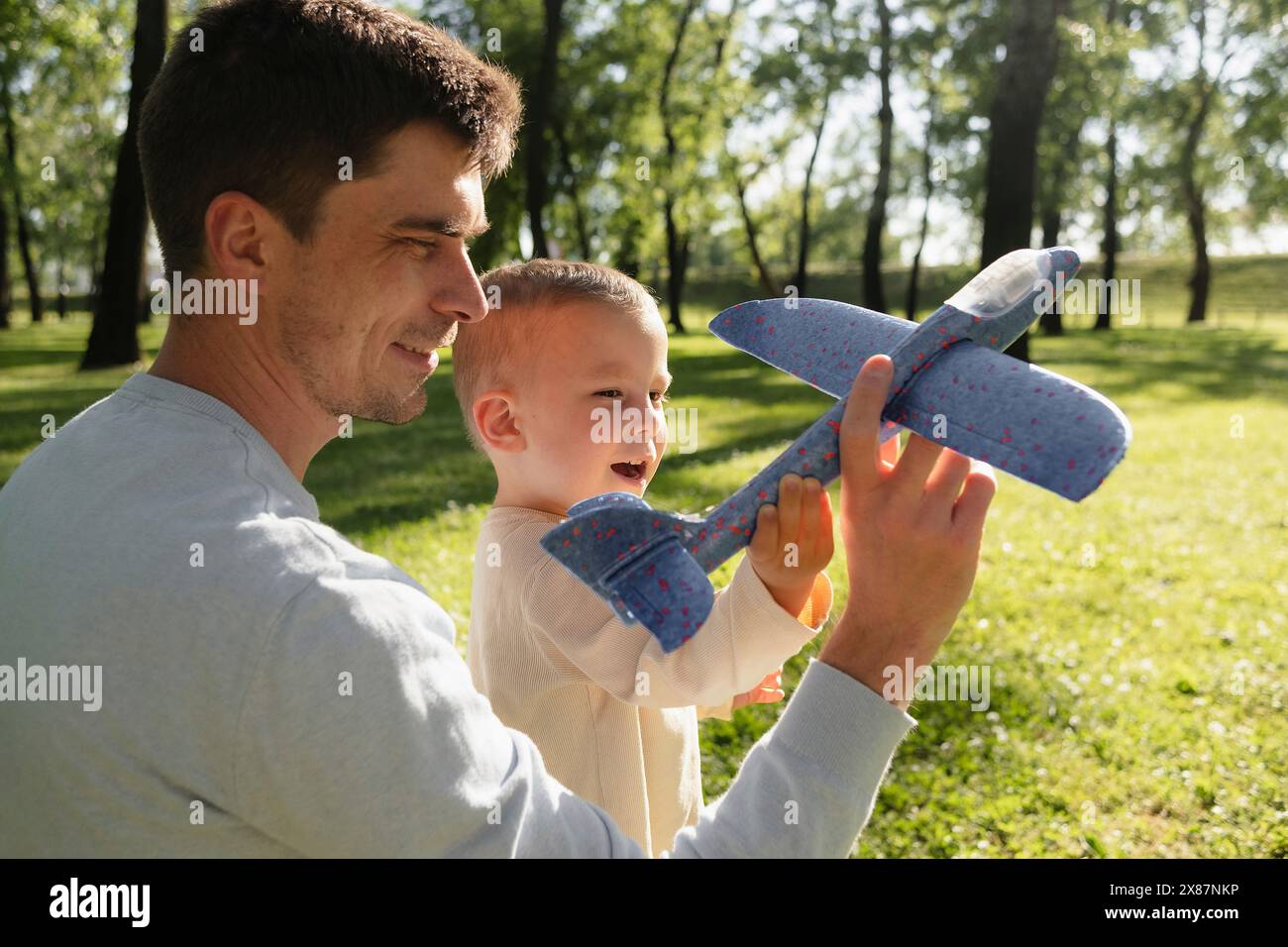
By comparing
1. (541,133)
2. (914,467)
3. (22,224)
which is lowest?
(914,467)

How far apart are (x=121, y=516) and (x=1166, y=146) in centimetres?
4697

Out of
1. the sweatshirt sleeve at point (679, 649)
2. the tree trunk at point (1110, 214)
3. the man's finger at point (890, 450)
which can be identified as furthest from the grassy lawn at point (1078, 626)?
the tree trunk at point (1110, 214)

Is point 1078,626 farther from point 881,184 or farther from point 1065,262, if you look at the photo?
point 881,184

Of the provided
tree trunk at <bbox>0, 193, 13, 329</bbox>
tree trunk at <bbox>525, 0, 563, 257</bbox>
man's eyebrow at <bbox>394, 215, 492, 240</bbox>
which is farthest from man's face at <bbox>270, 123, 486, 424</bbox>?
tree trunk at <bbox>0, 193, 13, 329</bbox>

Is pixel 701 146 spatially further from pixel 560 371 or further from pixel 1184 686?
pixel 560 371

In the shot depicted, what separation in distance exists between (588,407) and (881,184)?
29.7 m

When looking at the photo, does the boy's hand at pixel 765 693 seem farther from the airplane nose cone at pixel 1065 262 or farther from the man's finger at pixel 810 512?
the airplane nose cone at pixel 1065 262

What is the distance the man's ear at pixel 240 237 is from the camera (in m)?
1.84

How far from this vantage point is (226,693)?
129 centimetres

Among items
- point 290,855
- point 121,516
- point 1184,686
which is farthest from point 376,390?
point 1184,686

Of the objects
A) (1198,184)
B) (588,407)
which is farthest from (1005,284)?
(1198,184)

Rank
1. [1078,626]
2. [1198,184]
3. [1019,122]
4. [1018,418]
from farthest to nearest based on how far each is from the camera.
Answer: [1198,184] < [1019,122] < [1078,626] < [1018,418]

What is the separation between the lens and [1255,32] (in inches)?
1364

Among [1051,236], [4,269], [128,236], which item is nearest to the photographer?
[128,236]
